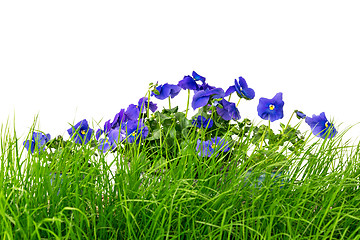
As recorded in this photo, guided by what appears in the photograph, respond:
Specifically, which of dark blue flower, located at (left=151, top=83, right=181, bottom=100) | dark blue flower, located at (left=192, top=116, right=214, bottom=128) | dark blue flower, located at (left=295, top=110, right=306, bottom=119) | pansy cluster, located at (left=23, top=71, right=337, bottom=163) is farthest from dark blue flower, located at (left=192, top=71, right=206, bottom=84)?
dark blue flower, located at (left=295, top=110, right=306, bottom=119)

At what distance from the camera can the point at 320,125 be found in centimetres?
216

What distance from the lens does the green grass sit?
58.6 inches

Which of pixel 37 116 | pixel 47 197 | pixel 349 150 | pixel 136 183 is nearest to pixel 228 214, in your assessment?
pixel 136 183

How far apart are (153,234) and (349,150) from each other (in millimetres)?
1022

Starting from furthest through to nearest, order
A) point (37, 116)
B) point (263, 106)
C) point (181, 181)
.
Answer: point (263, 106), point (37, 116), point (181, 181)

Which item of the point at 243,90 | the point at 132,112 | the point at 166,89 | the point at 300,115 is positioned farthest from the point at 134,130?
the point at 300,115

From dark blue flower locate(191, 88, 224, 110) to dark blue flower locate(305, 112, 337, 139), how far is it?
0.46m

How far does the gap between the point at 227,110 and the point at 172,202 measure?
0.77 m

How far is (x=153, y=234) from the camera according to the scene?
156 centimetres

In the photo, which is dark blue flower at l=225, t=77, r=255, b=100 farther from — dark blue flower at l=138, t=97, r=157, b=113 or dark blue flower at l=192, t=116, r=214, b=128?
dark blue flower at l=138, t=97, r=157, b=113

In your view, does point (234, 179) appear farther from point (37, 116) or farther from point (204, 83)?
point (37, 116)

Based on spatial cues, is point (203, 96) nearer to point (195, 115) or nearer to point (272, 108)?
point (195, 115)

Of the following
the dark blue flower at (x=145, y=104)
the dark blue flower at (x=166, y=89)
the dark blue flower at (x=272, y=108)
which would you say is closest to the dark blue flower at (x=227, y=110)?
the dark blue flower at (x=272, y=108)

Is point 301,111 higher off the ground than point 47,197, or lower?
higher
